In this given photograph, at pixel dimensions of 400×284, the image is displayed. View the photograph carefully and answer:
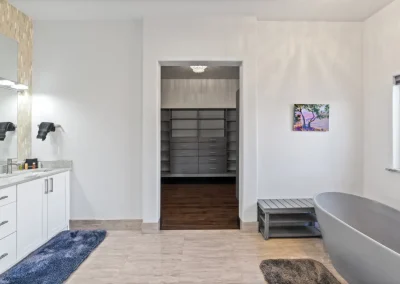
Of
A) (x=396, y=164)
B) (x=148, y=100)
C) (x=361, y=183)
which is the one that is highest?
(x=148, y=100)

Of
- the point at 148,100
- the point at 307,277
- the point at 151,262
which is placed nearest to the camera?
the point at 307,277

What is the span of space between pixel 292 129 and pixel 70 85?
3235 millimetres

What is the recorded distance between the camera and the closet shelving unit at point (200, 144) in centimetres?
777

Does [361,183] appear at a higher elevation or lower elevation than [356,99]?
lower

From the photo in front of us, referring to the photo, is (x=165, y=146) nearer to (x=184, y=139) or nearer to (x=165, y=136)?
(x=165, y=136)

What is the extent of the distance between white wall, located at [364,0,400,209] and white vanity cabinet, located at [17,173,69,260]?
164 inches

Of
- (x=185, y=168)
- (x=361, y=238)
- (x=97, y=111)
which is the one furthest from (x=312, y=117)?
(x=185, y=168)

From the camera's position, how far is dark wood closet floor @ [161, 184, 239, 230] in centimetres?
415

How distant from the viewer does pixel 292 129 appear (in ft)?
13.1

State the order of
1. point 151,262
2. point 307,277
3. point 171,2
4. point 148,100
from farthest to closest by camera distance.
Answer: point 148,100 → point 171,2 → point 151,262 → point 307,277

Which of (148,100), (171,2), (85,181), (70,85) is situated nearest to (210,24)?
(171,2)

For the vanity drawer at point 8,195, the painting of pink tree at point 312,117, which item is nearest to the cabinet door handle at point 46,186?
the vanity drawer at point 8,195

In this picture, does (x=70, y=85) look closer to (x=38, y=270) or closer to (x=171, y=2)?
(x=171, y=2)

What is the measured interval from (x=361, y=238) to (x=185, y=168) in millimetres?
6001
